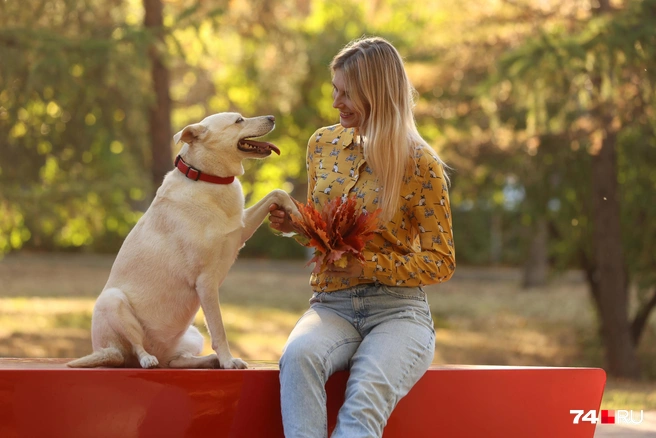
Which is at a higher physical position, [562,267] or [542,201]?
[542,201]

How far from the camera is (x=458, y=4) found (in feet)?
31.8

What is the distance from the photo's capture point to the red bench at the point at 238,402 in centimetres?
307

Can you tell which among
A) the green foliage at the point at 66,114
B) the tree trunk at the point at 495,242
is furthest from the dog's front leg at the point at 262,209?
the tree trunk at the point at 495,242

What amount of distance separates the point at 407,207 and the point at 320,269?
0.47m

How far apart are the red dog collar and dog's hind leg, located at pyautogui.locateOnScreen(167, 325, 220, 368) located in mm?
673

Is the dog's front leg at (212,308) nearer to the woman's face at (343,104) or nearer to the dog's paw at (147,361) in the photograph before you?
the dog's paw at (147,361)

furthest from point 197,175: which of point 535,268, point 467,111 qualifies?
point 535,268

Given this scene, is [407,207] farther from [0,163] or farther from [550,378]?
[0,163]

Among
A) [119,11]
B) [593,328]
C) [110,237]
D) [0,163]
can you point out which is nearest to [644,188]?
[593,328]

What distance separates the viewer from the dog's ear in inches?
131

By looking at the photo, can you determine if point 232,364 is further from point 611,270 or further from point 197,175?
point 611,270

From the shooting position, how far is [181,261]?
3248 millimetres

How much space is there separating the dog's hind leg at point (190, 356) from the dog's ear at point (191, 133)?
83 centimetres

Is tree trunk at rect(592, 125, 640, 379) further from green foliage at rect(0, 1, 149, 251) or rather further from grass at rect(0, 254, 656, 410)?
green foliage at rect(0, 1, 149, 251)
